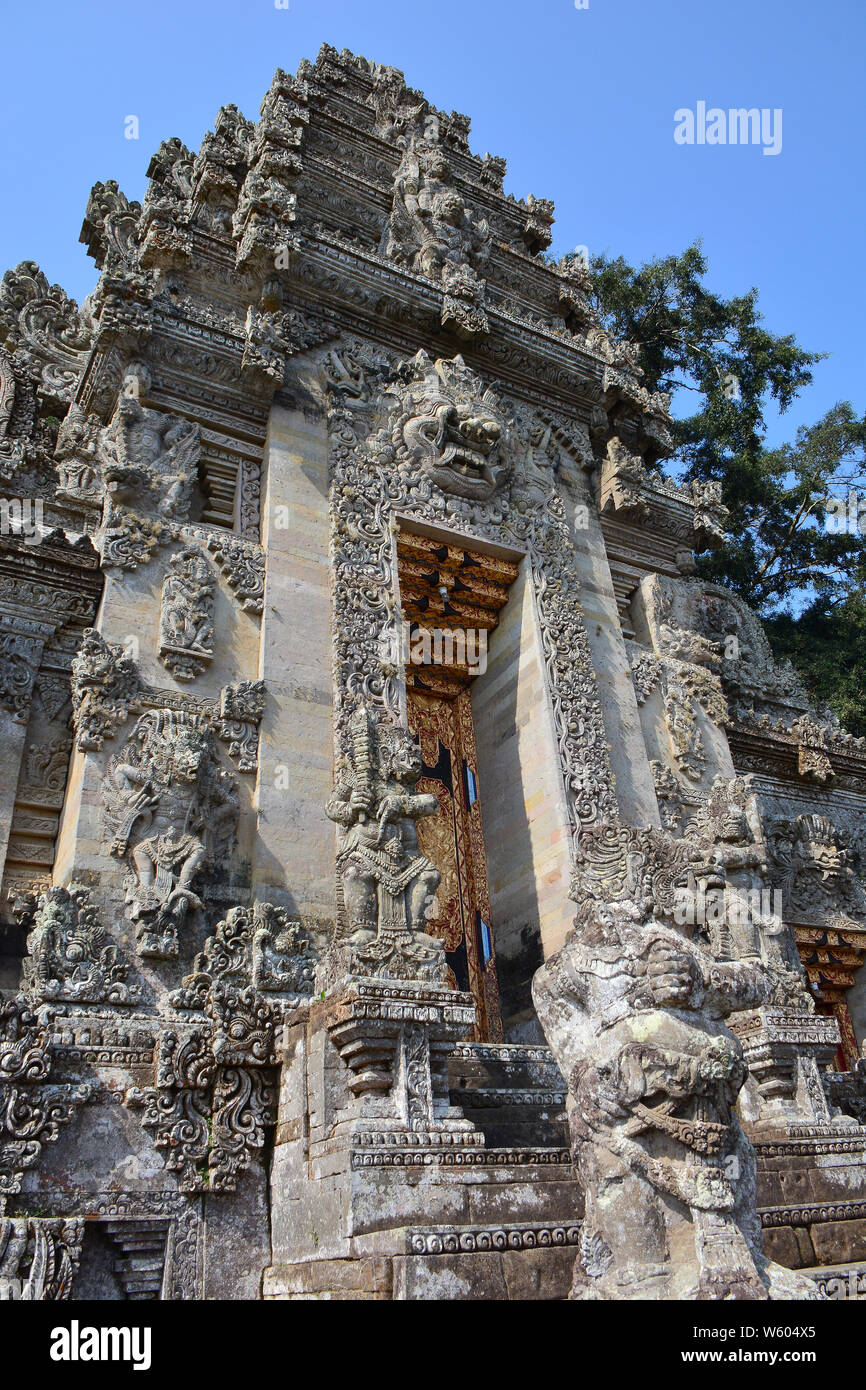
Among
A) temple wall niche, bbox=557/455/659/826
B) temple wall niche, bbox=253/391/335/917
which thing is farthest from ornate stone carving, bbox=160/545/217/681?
temple wall niche, bbox=557/455/659/826

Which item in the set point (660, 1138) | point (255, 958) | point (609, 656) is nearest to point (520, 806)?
point (609, 656)

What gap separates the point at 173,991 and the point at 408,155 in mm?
13612

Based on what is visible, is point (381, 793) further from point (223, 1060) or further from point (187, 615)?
point (187, 615)

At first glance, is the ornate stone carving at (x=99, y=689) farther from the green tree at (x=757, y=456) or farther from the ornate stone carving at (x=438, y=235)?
the green tree at (x=757, y=456)

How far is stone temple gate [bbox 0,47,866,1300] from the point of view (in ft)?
17.1

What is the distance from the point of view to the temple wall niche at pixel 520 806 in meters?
10.2

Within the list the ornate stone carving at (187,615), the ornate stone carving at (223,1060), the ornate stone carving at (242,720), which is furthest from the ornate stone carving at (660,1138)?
the ornate stone carving at (187,615)

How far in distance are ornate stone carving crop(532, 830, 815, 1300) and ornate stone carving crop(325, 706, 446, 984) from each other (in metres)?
2.11

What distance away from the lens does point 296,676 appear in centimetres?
934

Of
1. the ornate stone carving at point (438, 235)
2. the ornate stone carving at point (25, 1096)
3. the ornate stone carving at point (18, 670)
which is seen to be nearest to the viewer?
the ornate stone carving at point (25, 1096)

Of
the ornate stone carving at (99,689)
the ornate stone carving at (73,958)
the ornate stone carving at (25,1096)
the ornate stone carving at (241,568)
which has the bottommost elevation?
the ornate stone carving at (25,1096)

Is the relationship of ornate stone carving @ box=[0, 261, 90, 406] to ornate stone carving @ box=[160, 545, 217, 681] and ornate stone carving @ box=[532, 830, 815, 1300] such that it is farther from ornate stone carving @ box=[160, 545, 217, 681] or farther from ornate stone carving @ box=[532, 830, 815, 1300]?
ornate stone carving @ box=[532, 830, 815, 1300]

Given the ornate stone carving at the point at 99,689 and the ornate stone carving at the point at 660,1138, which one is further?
the ornate stone carving at the point at 99,689

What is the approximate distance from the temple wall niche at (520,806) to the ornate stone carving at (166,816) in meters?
3.70
